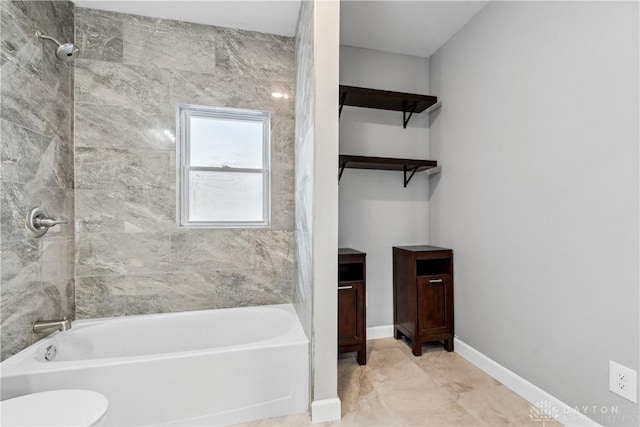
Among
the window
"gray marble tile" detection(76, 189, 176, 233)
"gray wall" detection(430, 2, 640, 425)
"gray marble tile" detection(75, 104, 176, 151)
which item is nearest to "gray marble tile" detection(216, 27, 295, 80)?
the window

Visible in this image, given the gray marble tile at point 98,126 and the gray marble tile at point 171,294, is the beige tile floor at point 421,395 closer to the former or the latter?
the gray marble tile at point 171,294

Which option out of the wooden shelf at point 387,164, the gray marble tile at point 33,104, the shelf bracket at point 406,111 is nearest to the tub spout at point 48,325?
the gray marble tile at point 33,104

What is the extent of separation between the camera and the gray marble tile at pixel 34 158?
1.53 m

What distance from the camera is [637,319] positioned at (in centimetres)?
129

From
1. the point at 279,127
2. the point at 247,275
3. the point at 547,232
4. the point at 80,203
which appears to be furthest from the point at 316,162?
the point at 80,203

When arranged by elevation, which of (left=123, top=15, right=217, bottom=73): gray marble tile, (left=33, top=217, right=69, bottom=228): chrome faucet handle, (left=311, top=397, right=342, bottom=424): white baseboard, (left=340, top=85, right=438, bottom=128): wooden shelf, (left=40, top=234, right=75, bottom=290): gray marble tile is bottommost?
(left=311, top=397, right=342, bottom=424): white baseboard

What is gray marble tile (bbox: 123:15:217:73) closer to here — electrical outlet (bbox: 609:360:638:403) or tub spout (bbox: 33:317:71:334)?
tub spout (bbox: 33:317:71:334)

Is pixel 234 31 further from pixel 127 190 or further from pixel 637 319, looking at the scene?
pixel 637 319

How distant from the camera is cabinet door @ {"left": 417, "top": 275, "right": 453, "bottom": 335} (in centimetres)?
237

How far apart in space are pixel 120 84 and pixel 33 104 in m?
0.56

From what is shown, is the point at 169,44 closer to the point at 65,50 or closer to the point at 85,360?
the point at 65,50

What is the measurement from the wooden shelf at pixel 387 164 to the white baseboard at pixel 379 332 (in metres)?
1.29

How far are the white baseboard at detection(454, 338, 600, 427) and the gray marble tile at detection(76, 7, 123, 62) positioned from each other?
10.9ft

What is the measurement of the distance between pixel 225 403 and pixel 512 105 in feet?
7.97
